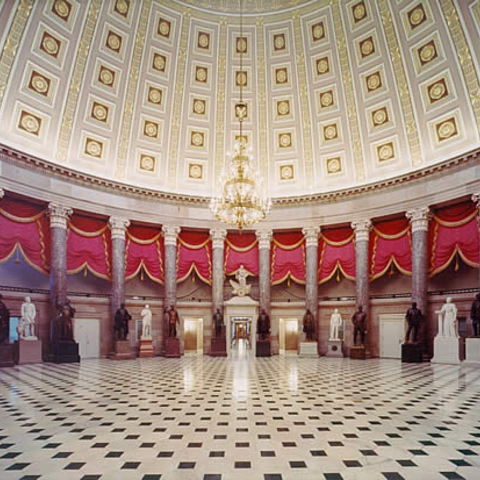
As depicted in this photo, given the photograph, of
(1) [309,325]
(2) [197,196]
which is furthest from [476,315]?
(2) [197,196]

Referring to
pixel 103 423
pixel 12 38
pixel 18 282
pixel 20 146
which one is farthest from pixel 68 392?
pixel 12 38

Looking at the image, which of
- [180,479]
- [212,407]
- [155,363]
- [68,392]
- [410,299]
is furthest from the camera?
[410,299]

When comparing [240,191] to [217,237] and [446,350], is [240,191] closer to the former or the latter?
[217,237]

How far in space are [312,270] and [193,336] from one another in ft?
24.3

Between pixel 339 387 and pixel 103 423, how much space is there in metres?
6.13

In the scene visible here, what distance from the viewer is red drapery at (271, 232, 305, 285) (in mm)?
21875

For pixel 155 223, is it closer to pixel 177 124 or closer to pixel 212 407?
pixel 177 124

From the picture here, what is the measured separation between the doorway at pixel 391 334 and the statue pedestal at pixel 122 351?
38.9ft

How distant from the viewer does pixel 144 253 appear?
20.9m

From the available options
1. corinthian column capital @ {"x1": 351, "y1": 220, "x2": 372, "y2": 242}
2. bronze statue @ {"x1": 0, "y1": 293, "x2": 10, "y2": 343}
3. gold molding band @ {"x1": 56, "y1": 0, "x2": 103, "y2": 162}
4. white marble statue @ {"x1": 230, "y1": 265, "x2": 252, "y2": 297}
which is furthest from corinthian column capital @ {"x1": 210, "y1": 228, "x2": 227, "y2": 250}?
bronze statue @ {"x1": 0, "y1": 293, "x2": 10, "y2": 343}

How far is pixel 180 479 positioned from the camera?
4629 mm

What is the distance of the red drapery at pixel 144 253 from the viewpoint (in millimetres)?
20469

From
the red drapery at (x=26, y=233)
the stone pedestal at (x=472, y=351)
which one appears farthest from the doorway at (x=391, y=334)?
the red drapery at (x=26, y=233)

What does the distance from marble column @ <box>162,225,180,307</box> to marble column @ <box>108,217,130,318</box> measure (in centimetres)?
216
